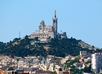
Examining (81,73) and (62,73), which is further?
(81,73)

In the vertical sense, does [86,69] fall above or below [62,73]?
above

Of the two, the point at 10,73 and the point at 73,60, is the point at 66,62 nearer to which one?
the point at 73,60

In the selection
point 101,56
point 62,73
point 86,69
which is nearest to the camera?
point 62,73

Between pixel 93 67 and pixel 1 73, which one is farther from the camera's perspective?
pixel 93 67

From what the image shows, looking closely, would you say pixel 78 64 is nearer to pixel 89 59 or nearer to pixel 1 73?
pixel 89 59

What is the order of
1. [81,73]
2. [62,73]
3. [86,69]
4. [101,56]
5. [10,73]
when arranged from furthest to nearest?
1. [101,56]
2. [86,69]
3. [81,73]
4. [62,73]
5. [10,73]

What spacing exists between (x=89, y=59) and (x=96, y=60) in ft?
33.5

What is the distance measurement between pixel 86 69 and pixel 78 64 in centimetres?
835

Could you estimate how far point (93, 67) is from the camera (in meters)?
185

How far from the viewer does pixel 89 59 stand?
653ft

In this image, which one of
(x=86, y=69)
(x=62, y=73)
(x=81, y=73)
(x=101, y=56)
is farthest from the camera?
(x=101, y=56)

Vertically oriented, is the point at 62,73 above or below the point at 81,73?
below

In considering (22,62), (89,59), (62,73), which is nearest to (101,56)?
(89,59)

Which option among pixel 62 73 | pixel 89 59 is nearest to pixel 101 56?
pixel 89 59
